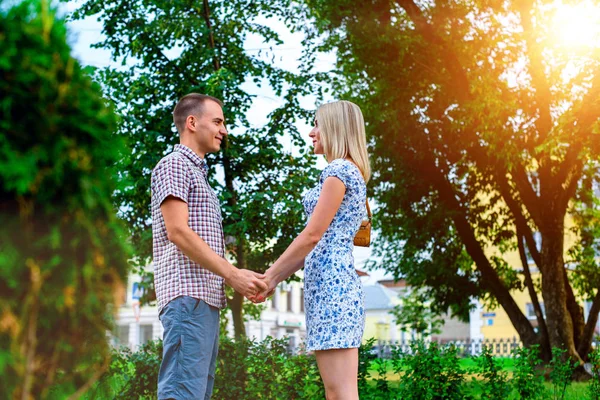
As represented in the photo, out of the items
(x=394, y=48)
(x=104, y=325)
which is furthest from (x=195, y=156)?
(x=394, y=48)

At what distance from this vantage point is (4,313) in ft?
6.04

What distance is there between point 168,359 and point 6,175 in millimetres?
2120

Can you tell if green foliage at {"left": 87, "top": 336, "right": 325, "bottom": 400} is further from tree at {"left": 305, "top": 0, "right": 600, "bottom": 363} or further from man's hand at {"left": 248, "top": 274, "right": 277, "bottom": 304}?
tree at {"left": 305, "top": 0, "right": 600, "bottom": 363}

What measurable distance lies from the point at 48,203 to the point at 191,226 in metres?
1.99

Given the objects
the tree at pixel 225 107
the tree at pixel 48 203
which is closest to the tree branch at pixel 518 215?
the tree at pixel 225 107

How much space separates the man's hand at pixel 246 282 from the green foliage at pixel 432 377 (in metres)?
3.54

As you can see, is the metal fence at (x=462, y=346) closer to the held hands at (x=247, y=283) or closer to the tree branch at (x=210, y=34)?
the held hands at (x=247, y=283)

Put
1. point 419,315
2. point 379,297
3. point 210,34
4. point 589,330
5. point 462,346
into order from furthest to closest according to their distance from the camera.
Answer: point 379,297, point 462,346, point 419,315, point 589,330, point 210,34

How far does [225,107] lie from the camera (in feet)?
32.9

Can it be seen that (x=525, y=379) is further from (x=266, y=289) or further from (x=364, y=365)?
(x=266, y=289)

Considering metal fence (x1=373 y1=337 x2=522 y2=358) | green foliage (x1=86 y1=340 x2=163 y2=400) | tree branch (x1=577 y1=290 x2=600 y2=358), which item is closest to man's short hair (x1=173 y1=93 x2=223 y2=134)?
metal fence (x1=373 y1=337 x2=522 y2=358)

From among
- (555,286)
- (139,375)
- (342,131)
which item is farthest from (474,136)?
(342,131)

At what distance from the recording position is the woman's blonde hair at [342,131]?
13.1ft

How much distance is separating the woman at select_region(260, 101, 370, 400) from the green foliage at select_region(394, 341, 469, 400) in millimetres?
3760
